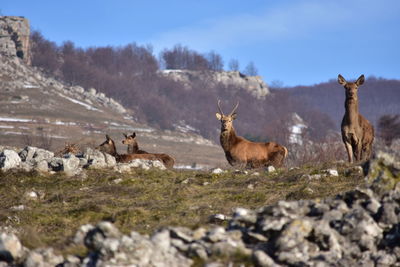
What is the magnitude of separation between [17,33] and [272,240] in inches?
5684

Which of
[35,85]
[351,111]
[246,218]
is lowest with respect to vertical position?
[246,218]

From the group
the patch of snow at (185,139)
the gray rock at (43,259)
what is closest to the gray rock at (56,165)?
the gray rock at (43,259)

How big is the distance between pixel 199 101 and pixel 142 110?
45372 mm

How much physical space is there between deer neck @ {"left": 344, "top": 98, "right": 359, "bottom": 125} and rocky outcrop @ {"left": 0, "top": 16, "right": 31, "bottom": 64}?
128 m

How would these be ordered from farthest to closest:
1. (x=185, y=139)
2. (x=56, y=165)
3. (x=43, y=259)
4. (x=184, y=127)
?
(x=184, y=127)
(x=185, y=139)
(x=56, y=165)
(x=43, y=259)

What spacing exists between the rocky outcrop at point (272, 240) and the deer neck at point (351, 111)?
10.3 meters

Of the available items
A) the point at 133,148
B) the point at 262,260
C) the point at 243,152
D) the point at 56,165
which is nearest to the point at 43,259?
the point at 262,260

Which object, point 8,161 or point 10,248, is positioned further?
point 8,161

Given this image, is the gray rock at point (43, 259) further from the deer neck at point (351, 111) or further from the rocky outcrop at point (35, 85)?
the rocky outcrop at point (35, 85)

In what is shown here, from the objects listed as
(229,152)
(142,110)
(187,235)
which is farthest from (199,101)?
(187,235)

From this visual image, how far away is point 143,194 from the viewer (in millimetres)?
13508

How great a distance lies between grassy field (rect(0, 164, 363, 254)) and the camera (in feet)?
35.0

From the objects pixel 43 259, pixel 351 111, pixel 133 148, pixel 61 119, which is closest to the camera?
pixel 43 259

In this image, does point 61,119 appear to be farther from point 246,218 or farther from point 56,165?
point 246,218
